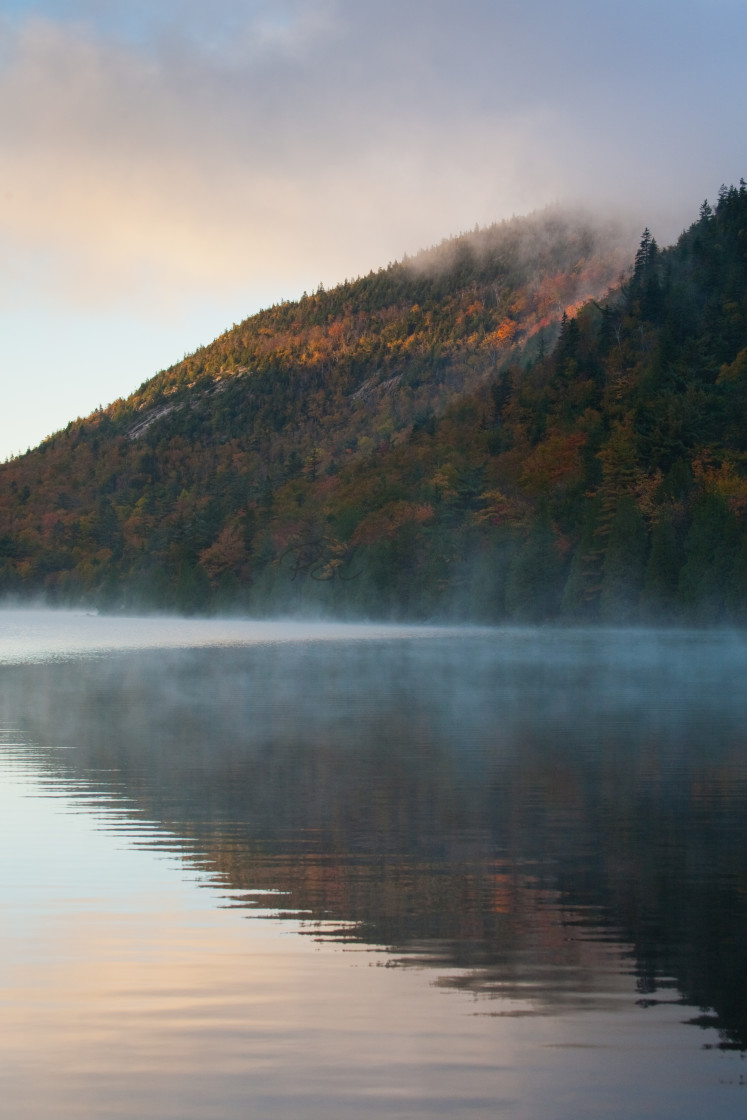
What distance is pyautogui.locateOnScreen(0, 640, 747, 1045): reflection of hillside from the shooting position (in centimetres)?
1466

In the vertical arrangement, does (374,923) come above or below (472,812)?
below

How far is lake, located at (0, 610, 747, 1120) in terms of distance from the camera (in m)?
10.9

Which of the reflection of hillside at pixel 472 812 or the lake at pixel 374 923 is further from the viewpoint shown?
Result: the reflection of hillside at pixel 472 812

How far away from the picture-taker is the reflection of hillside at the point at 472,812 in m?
14.7

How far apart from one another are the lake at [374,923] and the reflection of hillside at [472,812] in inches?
2.8

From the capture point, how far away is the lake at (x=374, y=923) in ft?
35.7

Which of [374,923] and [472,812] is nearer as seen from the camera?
[374,923]

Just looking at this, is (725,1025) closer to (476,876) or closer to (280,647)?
(476,876)

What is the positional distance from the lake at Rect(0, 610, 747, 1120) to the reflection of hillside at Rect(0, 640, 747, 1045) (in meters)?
0.07

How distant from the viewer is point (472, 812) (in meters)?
23.0

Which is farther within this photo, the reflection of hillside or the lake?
the reflection of hillside

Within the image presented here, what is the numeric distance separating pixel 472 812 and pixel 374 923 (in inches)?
302

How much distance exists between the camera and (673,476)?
156m

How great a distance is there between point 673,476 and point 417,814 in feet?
454
